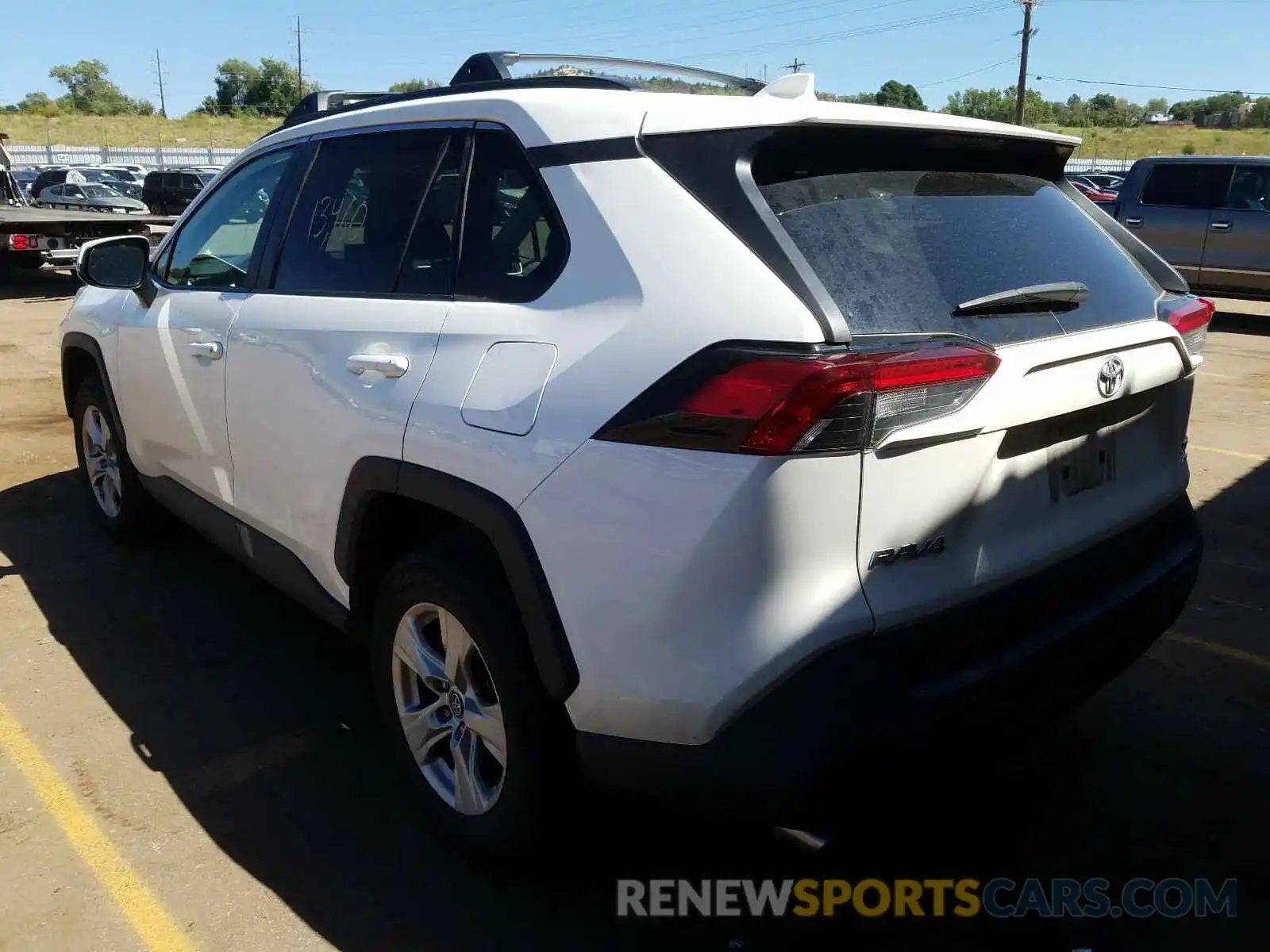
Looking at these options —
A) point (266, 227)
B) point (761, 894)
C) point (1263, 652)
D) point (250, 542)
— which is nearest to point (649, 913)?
point (761, 894)

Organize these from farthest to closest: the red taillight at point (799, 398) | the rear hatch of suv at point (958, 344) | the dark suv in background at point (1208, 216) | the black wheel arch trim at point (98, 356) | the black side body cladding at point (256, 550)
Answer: the dark suv in background at point (1208, 216) < the black wheel arch trim at point (98, 356) < the black side body cladding at point (256, 550) < the rear hatch of suv at point (958, 344) < the red taillight at point (799, 398)

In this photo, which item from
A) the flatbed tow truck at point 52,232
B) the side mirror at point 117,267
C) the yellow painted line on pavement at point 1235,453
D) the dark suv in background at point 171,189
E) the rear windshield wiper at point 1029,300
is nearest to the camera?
the rear windshield wiper at point 1029,300

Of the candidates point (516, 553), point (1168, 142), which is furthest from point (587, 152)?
point (1168, 142)

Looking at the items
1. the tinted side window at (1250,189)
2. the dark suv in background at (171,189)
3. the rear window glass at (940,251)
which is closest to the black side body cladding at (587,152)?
the rear window glass at (940,251)

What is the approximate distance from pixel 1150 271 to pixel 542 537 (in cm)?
195

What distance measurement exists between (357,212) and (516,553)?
1.41 meters

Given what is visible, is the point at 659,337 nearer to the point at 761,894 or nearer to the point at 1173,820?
the point at 761,894

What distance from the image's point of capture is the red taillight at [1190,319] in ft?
9.05

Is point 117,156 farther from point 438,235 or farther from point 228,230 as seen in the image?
point 438,235

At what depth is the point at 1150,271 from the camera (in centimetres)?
298

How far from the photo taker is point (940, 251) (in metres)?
2.28

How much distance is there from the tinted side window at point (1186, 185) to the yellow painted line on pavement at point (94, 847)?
1465 centimetres

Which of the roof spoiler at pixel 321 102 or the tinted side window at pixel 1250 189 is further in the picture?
the tinted side window at pixel 1250 189

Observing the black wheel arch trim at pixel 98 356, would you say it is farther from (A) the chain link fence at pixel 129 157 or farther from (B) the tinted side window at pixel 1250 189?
(A) the chain link fence at pixel 129 157
